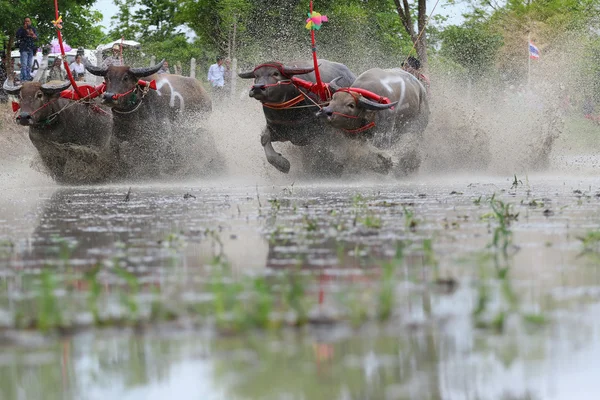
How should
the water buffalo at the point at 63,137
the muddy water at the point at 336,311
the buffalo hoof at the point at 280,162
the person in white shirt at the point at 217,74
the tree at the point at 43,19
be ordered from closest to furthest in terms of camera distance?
1. the muddy water at the point at 336,311
2. the buffalo hoof at the point at 280,162
3. the water buffalo at the point at 63,137
4. the person in white shirt at the point at 217,74
5. the tree at the point at 43,19

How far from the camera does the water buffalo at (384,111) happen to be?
15438 mm

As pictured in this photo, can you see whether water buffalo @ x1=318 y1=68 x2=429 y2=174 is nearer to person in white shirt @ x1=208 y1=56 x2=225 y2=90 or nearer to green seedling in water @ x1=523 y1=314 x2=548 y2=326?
green seedling in water @ x1=523 y1=314 x2=548 y2=326

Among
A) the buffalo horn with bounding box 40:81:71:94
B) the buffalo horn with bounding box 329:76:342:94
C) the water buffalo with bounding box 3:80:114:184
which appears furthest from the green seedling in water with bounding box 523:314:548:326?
the buffalo horn with bounding box 40:81:71:94

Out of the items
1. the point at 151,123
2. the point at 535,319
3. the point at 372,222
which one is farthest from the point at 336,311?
the point at 151,123

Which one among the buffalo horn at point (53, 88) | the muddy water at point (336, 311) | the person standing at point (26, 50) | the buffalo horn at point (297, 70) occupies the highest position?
the person standing at point (26, 50)

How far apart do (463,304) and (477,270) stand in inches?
39.0

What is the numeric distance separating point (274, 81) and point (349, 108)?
1.05m

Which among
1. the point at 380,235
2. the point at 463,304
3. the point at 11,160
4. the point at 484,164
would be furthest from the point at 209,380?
the point at 11,160

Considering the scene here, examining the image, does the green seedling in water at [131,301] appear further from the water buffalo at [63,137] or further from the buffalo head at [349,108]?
the water buffalo at [63,137]

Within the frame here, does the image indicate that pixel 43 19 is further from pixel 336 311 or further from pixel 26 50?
pixel 336 311

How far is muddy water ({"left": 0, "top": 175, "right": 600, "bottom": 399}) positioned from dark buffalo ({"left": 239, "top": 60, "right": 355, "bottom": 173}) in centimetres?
647

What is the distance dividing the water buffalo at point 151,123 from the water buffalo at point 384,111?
8.63 feet

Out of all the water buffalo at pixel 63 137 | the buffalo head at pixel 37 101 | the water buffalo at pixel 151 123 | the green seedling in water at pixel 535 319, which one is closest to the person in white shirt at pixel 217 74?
the water buffalo at pixel 151 123

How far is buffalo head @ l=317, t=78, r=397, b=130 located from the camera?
15320mm
